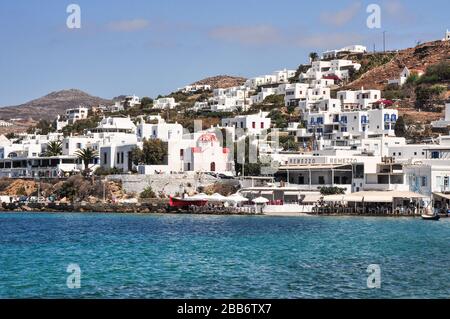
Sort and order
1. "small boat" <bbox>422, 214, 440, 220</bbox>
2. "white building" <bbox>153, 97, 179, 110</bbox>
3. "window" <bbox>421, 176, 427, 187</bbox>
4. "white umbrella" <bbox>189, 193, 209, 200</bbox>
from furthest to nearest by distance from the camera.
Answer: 1. "white building" <bbox>153, 97, 179, 110</bbox>
2. "white umbrella" <bbox>189, 193, 209, 200</bbox>
3. "window" <bbox>421, 176, 427, 187</bbox>
4. "small boat" <bbox>422, 214, 440, 220</bbox>

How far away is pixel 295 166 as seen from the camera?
9106cm

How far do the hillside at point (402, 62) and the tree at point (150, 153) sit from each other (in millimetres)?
66354

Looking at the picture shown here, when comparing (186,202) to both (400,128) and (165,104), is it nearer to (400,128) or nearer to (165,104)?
(400,128)

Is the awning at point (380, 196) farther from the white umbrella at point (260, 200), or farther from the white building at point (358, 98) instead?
the white building at point (358, 98)

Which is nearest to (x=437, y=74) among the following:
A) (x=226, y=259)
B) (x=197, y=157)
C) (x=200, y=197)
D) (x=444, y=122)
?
(x=444, y=122)

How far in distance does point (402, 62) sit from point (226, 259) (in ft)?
471

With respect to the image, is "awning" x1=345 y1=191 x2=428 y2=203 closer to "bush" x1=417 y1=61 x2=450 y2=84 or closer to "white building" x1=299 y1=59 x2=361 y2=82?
"bush" x1=417 y1=61 x2=450 y2=84

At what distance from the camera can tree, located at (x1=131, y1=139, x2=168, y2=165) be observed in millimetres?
95812

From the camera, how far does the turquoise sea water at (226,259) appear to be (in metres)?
29.1

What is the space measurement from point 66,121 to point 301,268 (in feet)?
490

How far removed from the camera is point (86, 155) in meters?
102

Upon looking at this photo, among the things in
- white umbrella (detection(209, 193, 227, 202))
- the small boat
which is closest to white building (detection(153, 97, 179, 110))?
white umbrella (detection(209, 193, 227, 202))

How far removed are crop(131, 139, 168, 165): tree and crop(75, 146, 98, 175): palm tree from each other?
7281 mm
